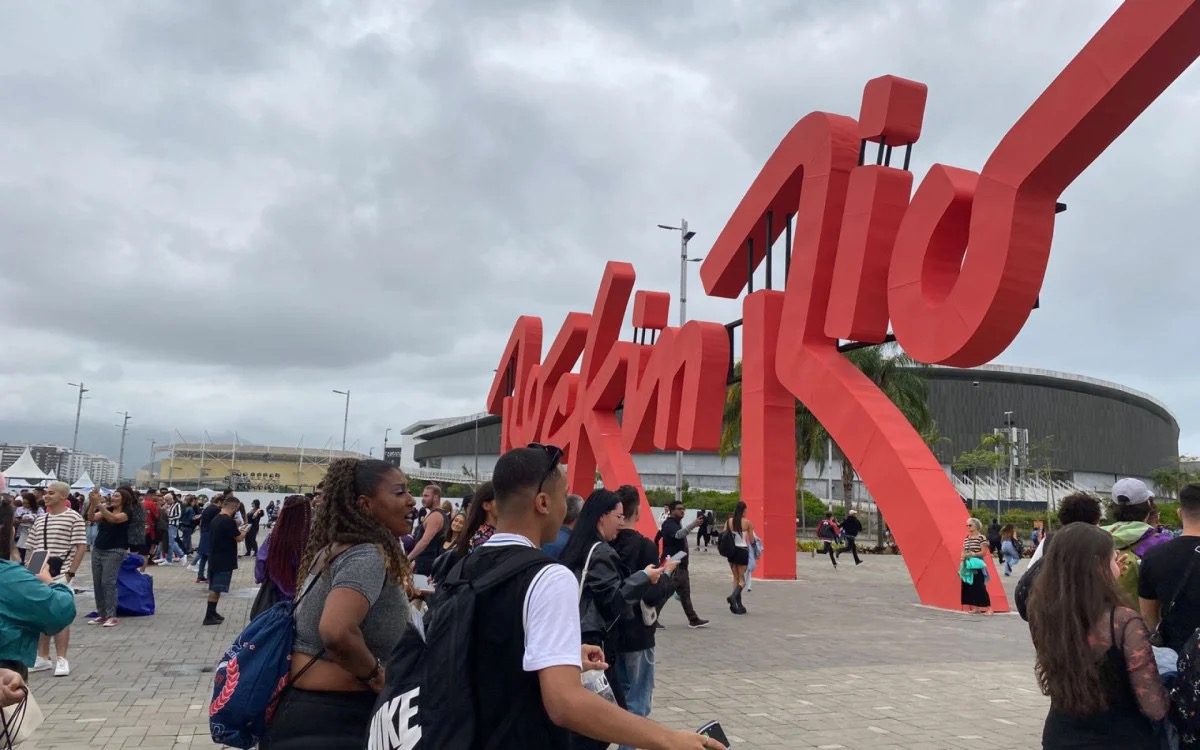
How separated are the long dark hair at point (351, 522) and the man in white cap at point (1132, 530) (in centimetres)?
296

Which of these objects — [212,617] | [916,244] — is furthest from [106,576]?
[916,244]

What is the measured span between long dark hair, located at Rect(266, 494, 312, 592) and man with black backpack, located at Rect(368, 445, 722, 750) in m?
1.57

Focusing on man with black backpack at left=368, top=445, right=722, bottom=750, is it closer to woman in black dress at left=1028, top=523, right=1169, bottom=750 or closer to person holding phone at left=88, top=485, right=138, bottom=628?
woman in black dress at left=1028, top=523, right=1169, bottom=750

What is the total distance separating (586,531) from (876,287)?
8391 mm

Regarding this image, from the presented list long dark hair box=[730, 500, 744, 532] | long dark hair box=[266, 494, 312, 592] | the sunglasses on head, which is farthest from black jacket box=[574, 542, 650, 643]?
long dark hair box=[730, 500, 744, 532]

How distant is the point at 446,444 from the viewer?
94.0 m

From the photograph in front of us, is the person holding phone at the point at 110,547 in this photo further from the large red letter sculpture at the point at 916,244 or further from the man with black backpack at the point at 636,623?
the large red letter sculpture at the point at 916,244

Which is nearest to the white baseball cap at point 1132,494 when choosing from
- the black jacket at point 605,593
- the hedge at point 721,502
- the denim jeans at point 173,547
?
the black jacket at point 605,593

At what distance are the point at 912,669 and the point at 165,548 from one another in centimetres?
1855

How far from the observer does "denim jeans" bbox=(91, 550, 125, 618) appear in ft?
34.4

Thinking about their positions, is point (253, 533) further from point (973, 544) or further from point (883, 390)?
point (883, 390)

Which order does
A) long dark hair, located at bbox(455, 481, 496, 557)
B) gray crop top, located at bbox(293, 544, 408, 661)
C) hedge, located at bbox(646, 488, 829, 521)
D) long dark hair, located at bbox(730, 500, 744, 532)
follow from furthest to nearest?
hedge, located at bbox(646, 488, 829, 521) → long dark hair, located at bbox(730, 500, 744, 532) → long dark hair, located at bbox(455, 481, 496, 557) → gray crop top, located at bbox(293, 544, 408, 661)

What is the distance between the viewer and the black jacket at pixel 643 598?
4.97m

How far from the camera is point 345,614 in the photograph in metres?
2.80
